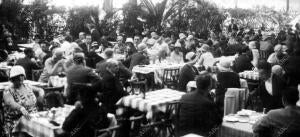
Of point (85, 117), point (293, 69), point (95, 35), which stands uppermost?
point (95, 35)

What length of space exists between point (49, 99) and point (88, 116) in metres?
2.77

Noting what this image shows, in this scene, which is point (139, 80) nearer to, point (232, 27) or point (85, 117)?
point (85, 117)

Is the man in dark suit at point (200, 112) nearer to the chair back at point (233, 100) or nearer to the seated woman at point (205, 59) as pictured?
the chair back at point (233, 100)

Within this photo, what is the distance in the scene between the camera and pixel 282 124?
4180mm

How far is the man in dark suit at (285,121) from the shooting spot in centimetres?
416

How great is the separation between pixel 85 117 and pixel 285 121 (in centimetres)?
202

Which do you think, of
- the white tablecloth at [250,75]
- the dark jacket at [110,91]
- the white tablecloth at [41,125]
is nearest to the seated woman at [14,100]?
the white tablecloth at [41,125]

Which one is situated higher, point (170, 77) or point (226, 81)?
point (226, 81)

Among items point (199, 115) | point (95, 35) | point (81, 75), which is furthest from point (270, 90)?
point (95, 35)

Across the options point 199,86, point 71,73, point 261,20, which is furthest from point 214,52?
point 261,20

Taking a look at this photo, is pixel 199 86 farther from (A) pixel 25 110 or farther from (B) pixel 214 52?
(B) pixel 214 52

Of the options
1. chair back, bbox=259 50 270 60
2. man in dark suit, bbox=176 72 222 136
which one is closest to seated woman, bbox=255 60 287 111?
man in dark suit, bbox=176 72 222 136

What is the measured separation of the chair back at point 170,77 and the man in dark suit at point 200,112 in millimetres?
5011

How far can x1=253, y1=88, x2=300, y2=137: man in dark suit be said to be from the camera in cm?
416
